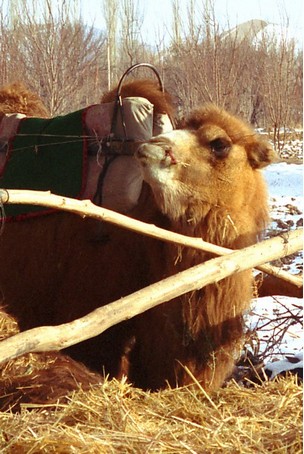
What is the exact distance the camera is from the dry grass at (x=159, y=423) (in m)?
2.69

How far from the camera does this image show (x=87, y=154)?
201 inches

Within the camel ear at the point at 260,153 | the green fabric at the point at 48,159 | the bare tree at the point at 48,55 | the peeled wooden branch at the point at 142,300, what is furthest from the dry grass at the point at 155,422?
the bare tree at the point at 48,55

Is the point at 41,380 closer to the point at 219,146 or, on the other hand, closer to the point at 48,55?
the point at 219,146

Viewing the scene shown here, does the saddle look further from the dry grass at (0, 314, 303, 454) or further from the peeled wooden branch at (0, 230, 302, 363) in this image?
the dry grass at (0, 314, 303, 454)

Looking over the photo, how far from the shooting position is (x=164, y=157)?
4223mm

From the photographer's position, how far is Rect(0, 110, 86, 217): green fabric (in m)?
5.06

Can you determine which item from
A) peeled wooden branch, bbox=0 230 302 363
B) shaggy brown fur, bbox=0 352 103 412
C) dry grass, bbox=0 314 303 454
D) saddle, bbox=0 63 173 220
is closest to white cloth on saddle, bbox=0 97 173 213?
saddle, bbox=0 63 173 220

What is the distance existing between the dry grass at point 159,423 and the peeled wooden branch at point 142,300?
12.9 inches

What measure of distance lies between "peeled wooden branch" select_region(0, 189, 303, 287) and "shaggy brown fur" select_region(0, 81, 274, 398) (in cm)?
43

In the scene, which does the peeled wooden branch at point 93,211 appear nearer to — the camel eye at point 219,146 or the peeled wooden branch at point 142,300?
the peeled wooden branch at point 142,300

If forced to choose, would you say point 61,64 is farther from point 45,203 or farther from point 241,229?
point 45,203

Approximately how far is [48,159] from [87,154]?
0.29m

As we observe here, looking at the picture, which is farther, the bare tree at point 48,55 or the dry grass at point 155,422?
the bare tree at point 48,55

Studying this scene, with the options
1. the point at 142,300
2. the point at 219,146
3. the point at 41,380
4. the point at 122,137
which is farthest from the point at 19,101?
the point at 142,300
